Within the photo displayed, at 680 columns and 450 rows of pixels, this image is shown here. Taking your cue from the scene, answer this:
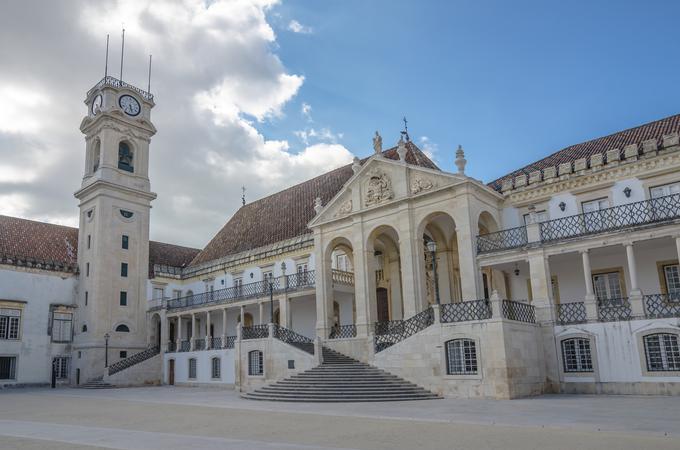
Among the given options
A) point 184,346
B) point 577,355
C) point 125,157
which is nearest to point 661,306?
point 577,355

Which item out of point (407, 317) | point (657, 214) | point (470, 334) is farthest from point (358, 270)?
point (657, 214)

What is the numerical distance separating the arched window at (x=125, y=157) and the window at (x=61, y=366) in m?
13.2

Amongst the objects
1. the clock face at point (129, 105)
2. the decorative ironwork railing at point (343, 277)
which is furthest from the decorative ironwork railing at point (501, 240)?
the clock face at point (129, 105)

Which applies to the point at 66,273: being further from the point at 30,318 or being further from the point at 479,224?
the point at 479,224

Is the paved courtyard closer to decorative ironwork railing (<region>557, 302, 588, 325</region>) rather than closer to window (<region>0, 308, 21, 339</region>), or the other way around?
decorative ironwork railing (<region>557, 302, 588, 325</region>)

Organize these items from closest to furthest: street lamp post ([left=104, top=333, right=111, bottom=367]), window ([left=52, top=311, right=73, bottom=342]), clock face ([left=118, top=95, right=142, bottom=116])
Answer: street lamp post ([left=104, top=333, right=111, bottom=367])
window ([left=52, top=311, right=73, bottom=342])
clock face ([left=118, top=95, right=142, bottom=116])

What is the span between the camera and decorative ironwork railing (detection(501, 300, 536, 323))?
17.8 metres

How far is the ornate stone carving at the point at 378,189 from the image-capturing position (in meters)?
23.8

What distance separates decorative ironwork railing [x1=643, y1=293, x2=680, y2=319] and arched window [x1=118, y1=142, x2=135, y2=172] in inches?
1308

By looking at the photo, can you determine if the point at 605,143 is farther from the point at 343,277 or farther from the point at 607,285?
the point at 343,277

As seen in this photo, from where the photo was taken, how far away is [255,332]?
26.0m

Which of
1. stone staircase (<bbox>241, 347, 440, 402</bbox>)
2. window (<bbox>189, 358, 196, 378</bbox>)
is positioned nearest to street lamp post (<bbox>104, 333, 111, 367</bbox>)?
window (<bbox>189, 358, 196, 378</bbox>)

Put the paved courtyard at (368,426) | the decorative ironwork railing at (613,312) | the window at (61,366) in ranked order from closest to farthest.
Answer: the paved courtyard at (368,426) → the decorative ironwork railing at (613,312) → the window at (61,366)

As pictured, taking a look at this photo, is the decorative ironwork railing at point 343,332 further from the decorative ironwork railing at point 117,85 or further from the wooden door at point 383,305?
the decorative ironwork railing at point 117,85
